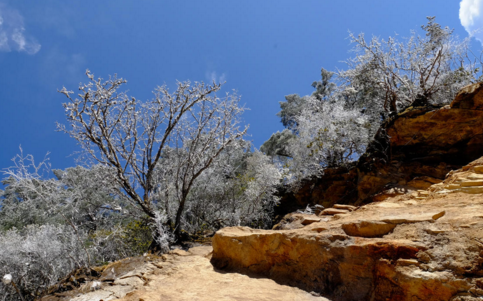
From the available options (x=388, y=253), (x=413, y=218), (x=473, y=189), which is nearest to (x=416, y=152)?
(x=473, y=189)

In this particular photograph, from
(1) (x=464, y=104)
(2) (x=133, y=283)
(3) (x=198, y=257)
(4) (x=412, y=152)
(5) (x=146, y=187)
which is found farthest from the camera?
(5) (x=146, y=187)

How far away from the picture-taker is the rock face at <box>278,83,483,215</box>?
6.36 m

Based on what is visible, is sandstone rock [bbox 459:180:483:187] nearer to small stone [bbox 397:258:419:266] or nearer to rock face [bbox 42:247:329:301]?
small stone [bbox 397:258:419:266]

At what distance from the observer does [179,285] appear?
3891 mm

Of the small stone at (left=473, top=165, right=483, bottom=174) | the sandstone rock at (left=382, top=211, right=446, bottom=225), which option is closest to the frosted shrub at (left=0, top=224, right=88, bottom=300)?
the sandstone rock at (left=382, top=211, right=446, bottom=225)

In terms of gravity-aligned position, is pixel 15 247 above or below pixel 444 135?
below

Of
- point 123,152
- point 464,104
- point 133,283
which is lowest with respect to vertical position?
point 133,283

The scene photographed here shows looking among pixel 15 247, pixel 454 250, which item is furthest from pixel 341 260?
pixel 15 247

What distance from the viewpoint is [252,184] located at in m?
10.5

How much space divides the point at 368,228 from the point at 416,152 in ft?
16.6

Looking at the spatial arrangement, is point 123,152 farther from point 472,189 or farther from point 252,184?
point 472,189

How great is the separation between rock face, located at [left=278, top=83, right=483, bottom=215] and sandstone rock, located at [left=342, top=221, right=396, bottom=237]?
334 cm

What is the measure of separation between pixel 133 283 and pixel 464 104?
316 inches

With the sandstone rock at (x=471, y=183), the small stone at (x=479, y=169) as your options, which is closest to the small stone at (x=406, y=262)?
the sandstone rock at (x=471, y=183)
